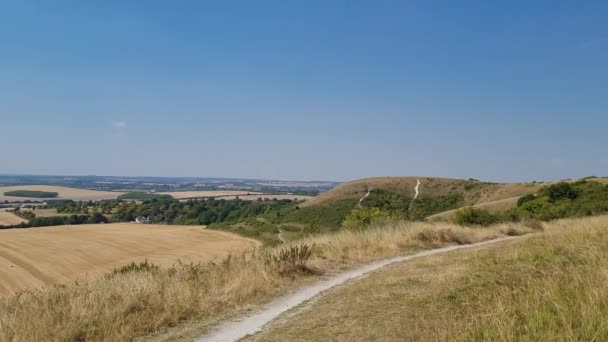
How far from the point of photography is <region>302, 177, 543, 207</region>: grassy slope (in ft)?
284

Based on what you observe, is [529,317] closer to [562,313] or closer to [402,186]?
[562,313]

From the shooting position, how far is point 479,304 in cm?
645

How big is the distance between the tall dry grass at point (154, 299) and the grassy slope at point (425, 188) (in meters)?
77.9

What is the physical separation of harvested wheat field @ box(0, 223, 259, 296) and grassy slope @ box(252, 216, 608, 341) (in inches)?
1166

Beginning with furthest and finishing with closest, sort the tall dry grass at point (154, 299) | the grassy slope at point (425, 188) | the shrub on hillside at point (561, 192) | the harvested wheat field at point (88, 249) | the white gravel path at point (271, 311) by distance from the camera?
the grassy slope at point (425, 188)
the shrub on hillside at point (561, 192)
the harvested wheat field at point (88, 249)
the tall dry grass at point (154, 299)
the white gravel path at point (271, 311)

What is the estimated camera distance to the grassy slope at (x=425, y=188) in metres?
86.5

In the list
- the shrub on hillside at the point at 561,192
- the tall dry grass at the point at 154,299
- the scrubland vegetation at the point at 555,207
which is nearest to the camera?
the tall dry grass at the point at 154,299

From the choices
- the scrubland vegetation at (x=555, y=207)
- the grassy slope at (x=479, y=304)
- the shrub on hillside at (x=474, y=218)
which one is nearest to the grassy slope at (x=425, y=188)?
the scrubland vegetation at (x=555, y=207)

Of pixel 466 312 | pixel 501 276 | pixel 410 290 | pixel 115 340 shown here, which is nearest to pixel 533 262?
pixel 501 276

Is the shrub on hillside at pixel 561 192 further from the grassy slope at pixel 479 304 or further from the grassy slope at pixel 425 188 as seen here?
the grassy slope at pixel 479 304

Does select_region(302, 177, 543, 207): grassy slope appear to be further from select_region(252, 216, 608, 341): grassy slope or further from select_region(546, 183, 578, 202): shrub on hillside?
select_region(252, 216, 608, 341): grassy slope

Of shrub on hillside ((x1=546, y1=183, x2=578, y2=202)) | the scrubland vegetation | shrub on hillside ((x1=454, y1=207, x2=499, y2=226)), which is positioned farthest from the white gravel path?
shrub on hillside ((x1=546, y1=183, x2=578, y2=202))

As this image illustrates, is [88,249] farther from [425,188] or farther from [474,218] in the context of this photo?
[425,188]

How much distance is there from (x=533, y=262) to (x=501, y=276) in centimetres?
133
